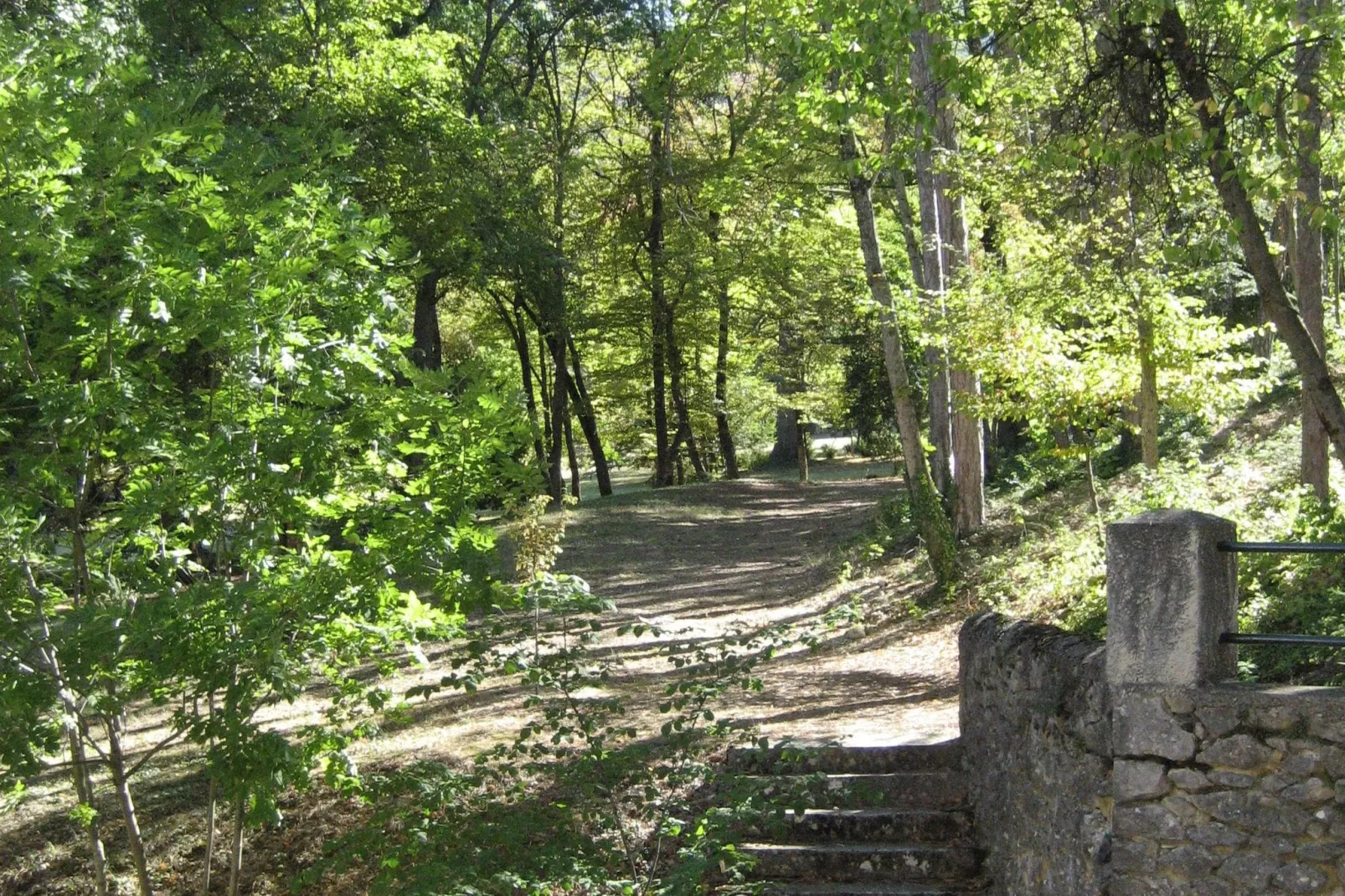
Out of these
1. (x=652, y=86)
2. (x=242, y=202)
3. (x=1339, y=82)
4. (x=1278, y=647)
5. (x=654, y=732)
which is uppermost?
(x=652, y=86)

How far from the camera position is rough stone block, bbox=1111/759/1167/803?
486 centimetres

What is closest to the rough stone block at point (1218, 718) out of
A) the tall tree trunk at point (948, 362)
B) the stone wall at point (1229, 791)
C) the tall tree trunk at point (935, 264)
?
the stone wall at point (1229, 791)

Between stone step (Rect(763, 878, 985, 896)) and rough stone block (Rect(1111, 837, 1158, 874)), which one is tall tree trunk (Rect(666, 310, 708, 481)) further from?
rough stone block (Rect(1111, 837, 1158, 874))

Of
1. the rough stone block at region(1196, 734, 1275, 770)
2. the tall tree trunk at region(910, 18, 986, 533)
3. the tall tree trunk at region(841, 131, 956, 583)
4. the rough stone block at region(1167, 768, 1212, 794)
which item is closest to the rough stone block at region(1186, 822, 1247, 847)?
the rough stone block at region(1167, 768, 1212, 794)

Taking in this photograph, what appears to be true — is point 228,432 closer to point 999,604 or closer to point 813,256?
point 999,604

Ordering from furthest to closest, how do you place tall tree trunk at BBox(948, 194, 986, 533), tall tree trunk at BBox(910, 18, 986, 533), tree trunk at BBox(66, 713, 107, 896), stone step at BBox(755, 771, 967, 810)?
tall tree trunk at BBox(948, 194, 986, 533), tall tree trunk at BBox(910, 18, 986, 533), stone step at BBox(755, 771, 967, 810), tree trunk at BBox(66, 713, 107, 896)

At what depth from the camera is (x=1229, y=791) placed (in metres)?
4.70

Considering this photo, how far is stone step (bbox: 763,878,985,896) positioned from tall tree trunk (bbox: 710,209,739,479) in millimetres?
18067

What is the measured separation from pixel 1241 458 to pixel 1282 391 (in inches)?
247

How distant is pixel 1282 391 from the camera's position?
19047 millimetres

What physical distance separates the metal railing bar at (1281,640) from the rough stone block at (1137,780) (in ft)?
1.90

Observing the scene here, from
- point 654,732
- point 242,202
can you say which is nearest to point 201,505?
point 242,202

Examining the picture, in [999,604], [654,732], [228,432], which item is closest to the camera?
[228,432]

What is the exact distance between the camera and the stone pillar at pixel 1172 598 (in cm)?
475
